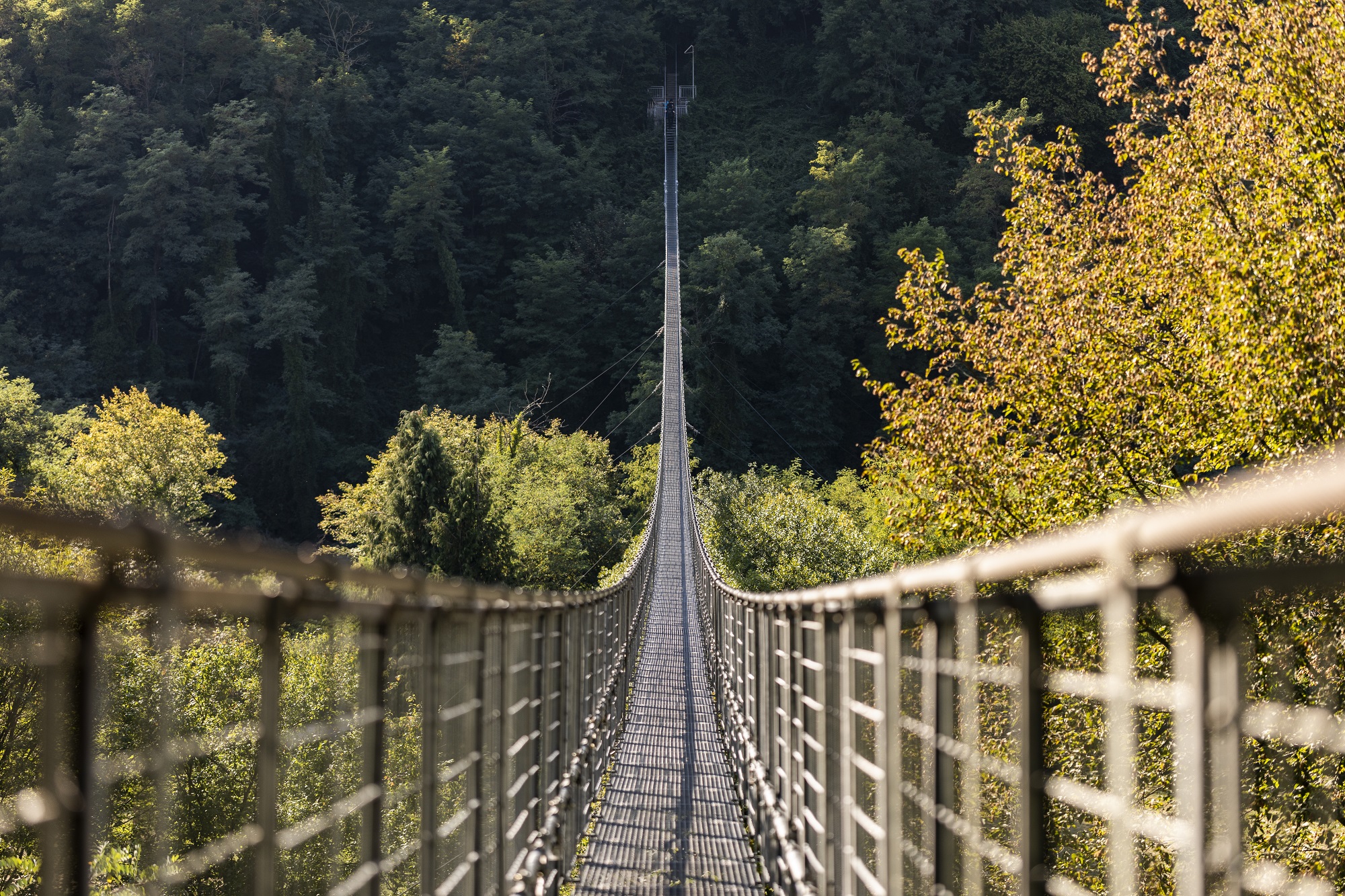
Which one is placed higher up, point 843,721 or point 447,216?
point 447,216

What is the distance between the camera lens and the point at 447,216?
154 feet

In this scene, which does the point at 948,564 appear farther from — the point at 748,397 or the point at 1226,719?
the point at 748,397

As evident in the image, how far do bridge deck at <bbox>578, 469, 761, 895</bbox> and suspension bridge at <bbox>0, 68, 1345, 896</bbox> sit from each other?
5.79 feet

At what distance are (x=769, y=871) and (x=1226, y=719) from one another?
4036 mm

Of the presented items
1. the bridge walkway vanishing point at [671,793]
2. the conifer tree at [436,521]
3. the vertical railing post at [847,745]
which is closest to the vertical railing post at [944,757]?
the vertical railing post at [847,745]

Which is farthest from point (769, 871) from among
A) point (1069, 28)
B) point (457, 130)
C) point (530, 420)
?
point (1069, 28)

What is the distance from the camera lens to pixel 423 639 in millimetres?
1885

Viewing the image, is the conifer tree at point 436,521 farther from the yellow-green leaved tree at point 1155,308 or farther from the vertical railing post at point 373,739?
the vertical railing post at point 373,739

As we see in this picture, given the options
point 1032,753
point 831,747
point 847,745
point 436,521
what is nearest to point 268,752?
point 1032,753

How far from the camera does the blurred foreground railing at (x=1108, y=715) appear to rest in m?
0.76

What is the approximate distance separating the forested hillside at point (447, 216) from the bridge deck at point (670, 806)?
28269 millimetres

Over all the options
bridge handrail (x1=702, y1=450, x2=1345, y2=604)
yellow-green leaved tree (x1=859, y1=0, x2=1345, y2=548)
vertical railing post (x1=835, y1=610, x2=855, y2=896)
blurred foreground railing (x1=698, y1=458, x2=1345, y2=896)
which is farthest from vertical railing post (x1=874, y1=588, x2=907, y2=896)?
yellow-green leaved tree (x1=859, y1=0, x2=1345, y2=548)

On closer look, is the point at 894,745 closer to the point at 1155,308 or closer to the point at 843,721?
the point at 843,721

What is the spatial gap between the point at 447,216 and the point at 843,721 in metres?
46.7
